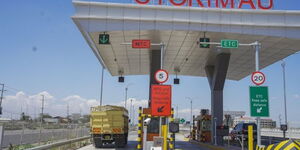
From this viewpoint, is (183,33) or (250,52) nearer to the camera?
(183,33)

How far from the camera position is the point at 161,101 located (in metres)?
12.0

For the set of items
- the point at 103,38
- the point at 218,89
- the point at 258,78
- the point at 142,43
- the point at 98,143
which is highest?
the point at 103,38

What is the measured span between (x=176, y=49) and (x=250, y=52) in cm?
543

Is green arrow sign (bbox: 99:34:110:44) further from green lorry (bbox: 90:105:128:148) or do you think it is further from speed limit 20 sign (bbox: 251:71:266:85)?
speed limit 20 sign (bbox: 251:71:266:85)

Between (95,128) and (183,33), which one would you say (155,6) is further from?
(95,128)

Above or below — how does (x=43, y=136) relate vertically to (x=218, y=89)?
below

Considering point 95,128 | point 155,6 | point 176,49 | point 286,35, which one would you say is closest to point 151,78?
point 176,49

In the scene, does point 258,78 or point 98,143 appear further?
point 98,143

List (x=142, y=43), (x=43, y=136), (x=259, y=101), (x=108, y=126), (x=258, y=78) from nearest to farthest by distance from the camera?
(x=259, y=101)
(x=258, y=78)
(x=142, y=43)
(x=108, y=126)
(x=43, y=136)

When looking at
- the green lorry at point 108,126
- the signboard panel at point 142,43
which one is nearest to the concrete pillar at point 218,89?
the green lorry at point 108,126

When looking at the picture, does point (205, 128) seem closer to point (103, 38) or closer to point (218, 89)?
point (218, 89)

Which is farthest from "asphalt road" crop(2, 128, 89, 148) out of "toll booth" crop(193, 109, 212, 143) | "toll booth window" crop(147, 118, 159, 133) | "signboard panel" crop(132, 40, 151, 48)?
"toll booth" crop(193, 109, 212, 143)

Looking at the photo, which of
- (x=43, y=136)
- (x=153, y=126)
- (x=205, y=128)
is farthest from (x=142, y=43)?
(x=43, y=136)

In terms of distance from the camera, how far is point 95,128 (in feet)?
70.4
